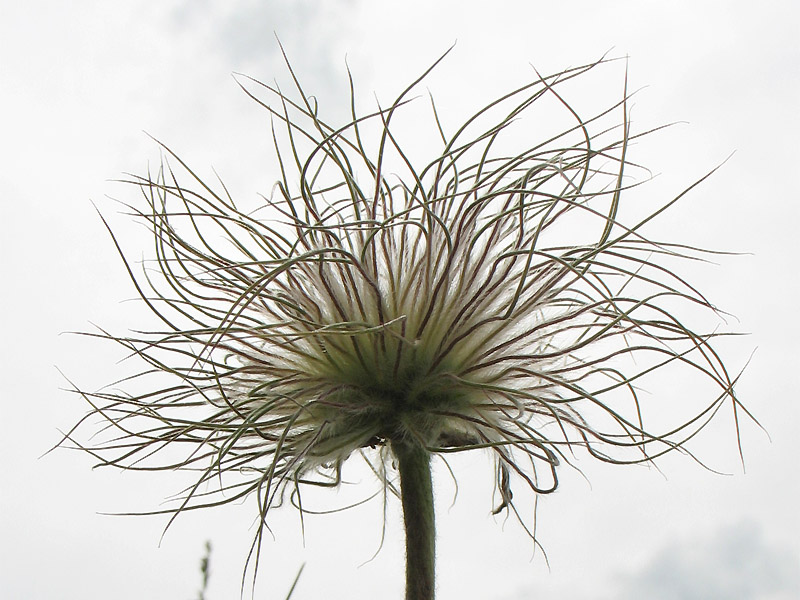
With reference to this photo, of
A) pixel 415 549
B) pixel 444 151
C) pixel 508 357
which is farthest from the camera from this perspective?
pixel 444 151

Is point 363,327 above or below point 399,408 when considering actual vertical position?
above

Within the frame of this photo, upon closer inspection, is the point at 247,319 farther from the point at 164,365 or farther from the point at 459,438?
the point at 459,438

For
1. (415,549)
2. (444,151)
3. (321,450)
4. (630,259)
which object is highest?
(444,151)

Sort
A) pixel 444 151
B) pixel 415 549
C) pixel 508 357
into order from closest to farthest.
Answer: pixel 415 549 → pixel 508 357 → pixel 444 151

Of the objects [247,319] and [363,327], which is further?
[247,319]

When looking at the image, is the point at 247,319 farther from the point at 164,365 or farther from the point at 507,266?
the point at 507,266

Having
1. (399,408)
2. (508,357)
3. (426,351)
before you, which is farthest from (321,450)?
(508,357)
